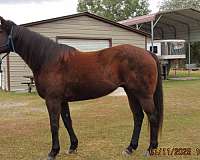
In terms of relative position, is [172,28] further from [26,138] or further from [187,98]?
[26,138]

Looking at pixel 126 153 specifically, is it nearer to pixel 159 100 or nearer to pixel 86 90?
pixel 159 100

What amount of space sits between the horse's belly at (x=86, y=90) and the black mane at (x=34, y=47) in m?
0.55

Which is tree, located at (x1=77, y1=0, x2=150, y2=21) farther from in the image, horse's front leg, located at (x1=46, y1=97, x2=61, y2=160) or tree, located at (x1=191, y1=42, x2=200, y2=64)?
horse's front leg, located at (x1=46, y1=97, x2=61, y2=160)

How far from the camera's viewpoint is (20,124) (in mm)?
8383

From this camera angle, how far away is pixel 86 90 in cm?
538

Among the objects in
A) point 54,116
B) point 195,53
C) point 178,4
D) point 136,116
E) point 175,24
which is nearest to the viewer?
point 54,116

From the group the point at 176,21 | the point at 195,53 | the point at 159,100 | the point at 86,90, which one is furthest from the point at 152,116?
the point at 195,53

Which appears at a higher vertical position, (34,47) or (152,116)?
(34,47)

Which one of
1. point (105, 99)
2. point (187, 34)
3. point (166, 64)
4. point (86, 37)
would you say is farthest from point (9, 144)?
point (187, 34)

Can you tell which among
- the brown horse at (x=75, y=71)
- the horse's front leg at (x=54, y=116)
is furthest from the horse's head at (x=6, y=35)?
the horse's front leg at (x=54, y=116)

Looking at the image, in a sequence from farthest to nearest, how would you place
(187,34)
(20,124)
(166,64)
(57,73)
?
1. (187,34)
2. (166,64)
3. (20,124)
4. (57,73)

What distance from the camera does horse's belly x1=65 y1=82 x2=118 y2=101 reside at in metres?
5.34

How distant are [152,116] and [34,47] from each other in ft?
6.40

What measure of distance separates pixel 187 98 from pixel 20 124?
667 cm
